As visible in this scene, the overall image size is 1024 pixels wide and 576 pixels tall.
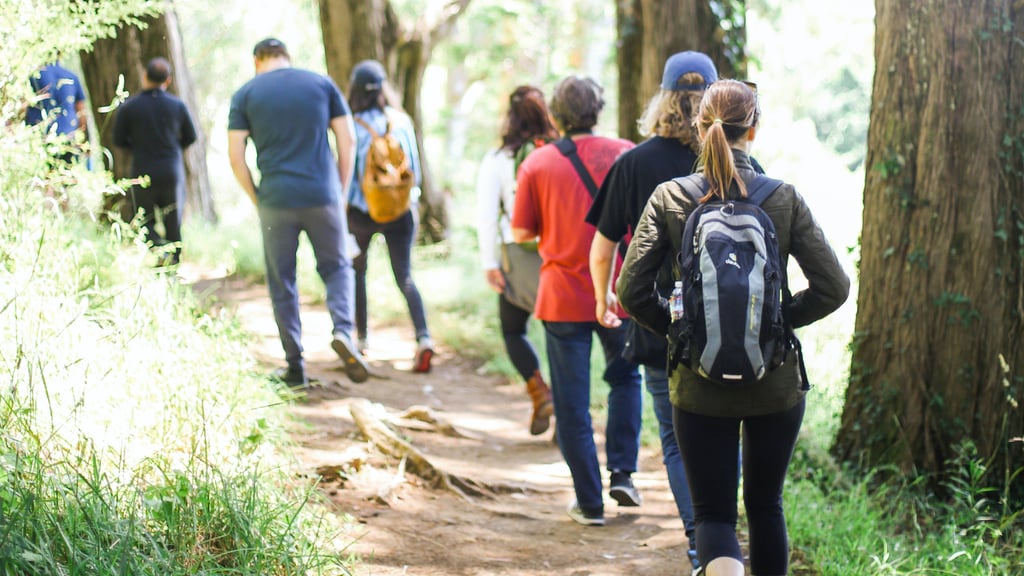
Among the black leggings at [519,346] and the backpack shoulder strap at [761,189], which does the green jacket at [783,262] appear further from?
the black leggings at [519,346]

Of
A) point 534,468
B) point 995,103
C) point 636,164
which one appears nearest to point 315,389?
point 534,468

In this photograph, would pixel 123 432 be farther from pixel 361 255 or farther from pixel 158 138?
pixel 158 138

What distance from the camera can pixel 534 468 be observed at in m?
6.39

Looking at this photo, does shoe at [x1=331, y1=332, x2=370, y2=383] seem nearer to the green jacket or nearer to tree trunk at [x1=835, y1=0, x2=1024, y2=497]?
tree trunk at [x1=835, y1=0, x2=1024, y2=497]

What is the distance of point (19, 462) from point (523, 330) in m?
3.87

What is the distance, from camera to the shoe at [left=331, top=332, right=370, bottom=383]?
703 cm

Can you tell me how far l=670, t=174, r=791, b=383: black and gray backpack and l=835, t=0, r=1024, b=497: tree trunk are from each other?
2.21 m

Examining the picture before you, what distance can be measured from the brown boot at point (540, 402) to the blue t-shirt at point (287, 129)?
5.75ft

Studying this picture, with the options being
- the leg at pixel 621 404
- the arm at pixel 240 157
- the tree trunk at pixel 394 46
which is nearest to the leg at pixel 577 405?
the leg at pixel 621 404

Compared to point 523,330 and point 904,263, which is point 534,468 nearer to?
point 523,330

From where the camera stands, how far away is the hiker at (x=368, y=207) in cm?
786

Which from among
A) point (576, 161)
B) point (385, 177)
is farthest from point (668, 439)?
point (385, 177)

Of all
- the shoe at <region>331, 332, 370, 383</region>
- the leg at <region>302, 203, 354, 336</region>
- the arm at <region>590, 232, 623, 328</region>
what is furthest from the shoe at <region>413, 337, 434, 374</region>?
the arm at <region>590, 232, 623, 328</region>

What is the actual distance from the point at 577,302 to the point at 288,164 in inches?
97.4
